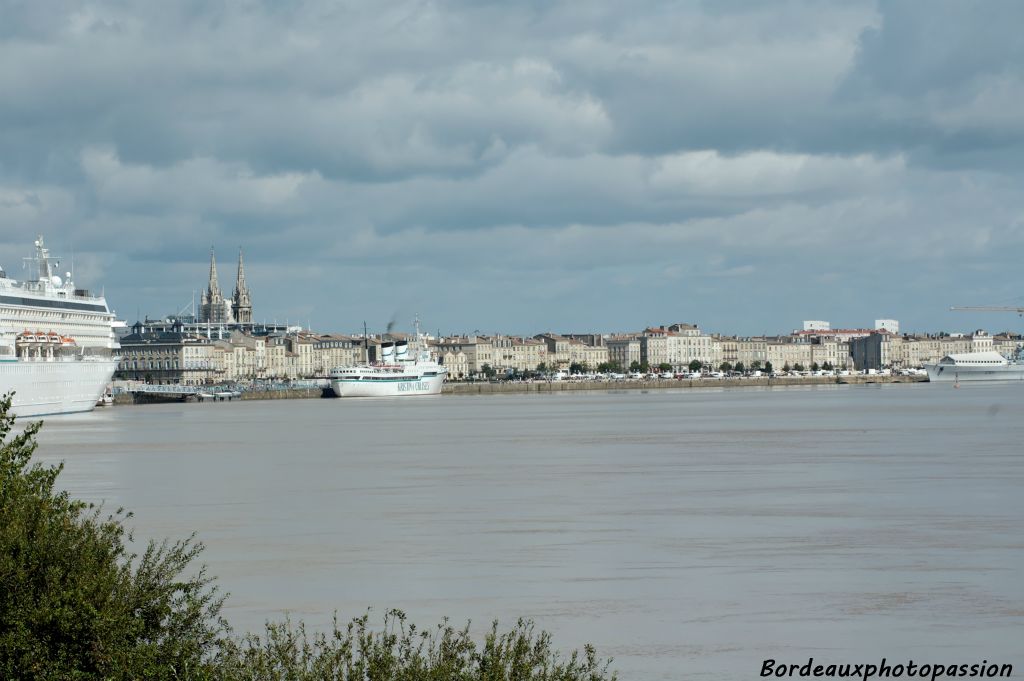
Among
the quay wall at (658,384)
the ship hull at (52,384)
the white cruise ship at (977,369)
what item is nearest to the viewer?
the ship hull at (52,384)

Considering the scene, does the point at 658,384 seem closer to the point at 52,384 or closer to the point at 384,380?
the point at 384,380

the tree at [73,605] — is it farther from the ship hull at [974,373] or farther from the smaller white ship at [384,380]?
the ship hull at [974,373]

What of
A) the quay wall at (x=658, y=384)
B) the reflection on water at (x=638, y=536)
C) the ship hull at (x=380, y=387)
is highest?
the ship hull at (x=380, y=387)

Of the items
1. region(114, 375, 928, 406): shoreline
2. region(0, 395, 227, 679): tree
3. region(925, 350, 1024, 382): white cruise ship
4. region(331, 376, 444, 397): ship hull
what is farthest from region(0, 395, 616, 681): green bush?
region(925, 350, 1024, 382): white cruise ship

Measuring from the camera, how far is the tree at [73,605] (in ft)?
34.6

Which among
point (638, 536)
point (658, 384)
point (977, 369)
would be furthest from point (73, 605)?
point (977, 369)

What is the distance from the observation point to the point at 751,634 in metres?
14.9

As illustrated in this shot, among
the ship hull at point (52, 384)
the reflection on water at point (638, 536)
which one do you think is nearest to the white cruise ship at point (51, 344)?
the ship hull at point (52, 384)

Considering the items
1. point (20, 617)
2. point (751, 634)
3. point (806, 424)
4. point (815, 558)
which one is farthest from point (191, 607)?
point (806, 424)

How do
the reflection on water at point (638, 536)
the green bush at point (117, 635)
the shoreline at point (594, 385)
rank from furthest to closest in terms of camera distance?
the shoreline at point (594, 385) < the reflection on water at point (638, 536) < the green bush at point (117, 635)

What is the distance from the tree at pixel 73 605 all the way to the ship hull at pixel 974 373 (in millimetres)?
168356

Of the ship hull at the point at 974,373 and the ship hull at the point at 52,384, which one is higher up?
the ship hull at the point at 52,384

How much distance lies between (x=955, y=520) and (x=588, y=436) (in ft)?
96.8

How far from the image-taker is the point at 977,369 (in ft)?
575
